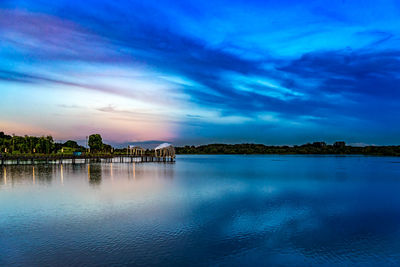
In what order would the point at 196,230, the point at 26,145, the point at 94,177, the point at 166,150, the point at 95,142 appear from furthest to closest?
the point at 95,142 → the point at 166,150 → the point at 26,145 → the point at 94,177 → the point at 196,230

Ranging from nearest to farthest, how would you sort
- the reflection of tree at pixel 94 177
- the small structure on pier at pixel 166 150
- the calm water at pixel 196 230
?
the calm water at pixel 196 230
the reflection of tree at pixel 94 177
the small structure on pier at pixel 166 150

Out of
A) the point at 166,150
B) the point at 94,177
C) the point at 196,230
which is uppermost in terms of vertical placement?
the point at 166,150

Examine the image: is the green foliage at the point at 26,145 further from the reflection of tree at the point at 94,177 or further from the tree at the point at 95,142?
the reflection of tree at the point at 94,177

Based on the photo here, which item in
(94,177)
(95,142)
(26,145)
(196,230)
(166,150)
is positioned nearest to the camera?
(196,230)

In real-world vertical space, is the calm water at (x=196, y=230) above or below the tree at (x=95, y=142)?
below

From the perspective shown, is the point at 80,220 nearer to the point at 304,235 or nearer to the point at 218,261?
the point at 218,261

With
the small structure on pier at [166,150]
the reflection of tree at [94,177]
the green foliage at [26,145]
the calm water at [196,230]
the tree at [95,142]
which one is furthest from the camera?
the tree at [95,142]

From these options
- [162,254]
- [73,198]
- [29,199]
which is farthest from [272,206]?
[29,199]

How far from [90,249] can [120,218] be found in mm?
6090

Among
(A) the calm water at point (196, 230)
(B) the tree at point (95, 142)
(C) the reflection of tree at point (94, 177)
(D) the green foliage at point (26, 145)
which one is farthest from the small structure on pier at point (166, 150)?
(A) the calm water at point (196, 230)

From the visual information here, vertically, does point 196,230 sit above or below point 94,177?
below

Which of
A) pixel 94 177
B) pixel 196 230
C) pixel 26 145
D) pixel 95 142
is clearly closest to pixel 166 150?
pixel 95 142

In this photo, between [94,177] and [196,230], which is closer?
[196,230]

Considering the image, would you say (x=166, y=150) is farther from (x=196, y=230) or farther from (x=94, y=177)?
(x=196, y=230)
